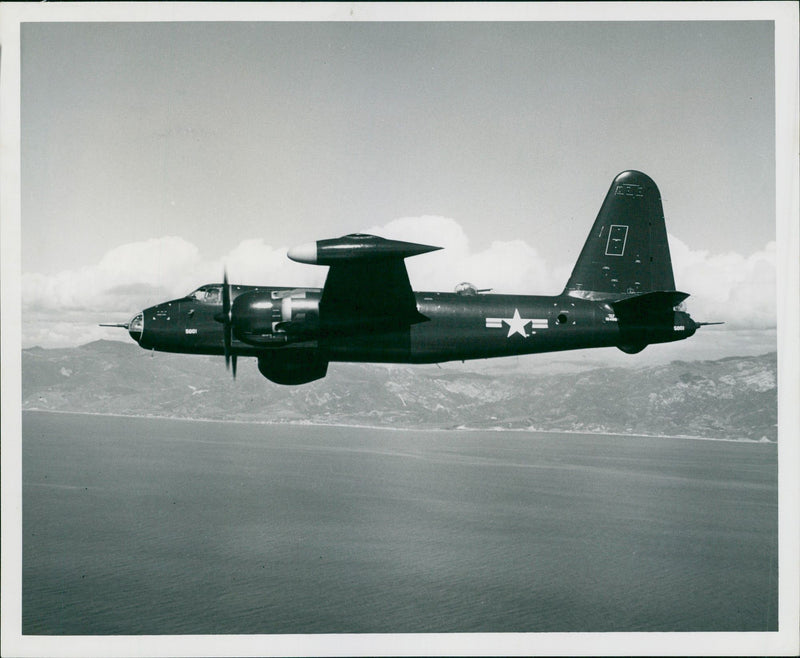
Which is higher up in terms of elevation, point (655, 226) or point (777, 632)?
point (655, 226)

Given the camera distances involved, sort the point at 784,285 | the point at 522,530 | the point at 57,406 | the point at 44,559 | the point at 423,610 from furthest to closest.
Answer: the point at 57,406 → the point at 522,530 → the point at 44,559 → the point at 423,610 → the point at 784,285

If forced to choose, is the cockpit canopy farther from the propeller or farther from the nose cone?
the nose cone

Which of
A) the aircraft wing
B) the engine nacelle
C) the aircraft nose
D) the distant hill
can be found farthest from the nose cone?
the distant hill

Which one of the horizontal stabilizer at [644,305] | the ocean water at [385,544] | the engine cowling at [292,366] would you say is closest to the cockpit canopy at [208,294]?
the engine cowling at [292,366]

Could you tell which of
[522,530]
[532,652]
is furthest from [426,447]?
[532,652]

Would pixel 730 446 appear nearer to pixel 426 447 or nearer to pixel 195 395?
pixel 426 447

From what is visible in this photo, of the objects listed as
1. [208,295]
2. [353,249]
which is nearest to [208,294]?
[208,295]
